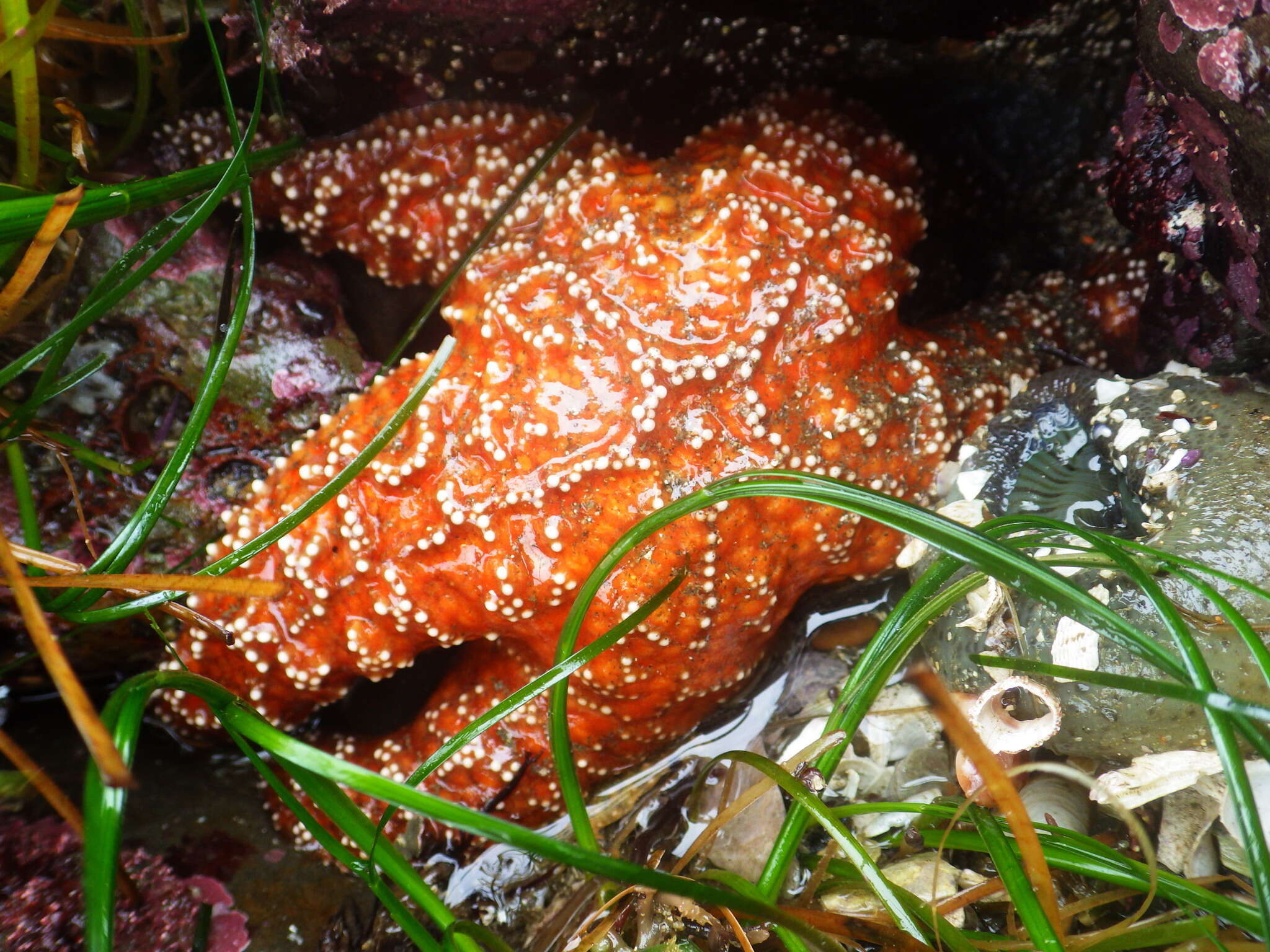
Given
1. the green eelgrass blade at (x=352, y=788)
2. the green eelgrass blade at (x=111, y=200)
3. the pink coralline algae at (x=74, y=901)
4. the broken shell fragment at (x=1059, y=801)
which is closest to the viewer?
the green eelgrass blade at (x=352, y=788)

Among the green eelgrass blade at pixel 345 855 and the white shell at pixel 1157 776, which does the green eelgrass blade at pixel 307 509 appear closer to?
the green eelgrass blade at pixel 345 855

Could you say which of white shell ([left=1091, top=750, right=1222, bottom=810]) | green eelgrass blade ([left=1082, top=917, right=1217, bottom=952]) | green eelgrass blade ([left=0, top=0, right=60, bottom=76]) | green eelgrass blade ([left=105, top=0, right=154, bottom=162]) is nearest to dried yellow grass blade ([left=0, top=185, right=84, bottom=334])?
green eelgrass blade ([left=0, top=0, right=60, bottom=76])

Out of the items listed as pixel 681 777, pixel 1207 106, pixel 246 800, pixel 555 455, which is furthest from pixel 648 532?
pixel 246 800

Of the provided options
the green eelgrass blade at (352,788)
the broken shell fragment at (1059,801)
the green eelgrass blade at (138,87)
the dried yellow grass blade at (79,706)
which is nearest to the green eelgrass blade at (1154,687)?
the broken shell fragment at (1059,801)

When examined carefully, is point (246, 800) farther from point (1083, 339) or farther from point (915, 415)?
point (1083, 339)

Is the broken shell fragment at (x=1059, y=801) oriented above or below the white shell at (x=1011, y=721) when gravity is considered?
below

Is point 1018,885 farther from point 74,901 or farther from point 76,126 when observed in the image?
point 76,126

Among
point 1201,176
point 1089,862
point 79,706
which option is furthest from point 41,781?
point 1201,176

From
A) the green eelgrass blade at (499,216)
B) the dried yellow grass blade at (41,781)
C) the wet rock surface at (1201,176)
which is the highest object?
the wet rock surface at (1201,176)
